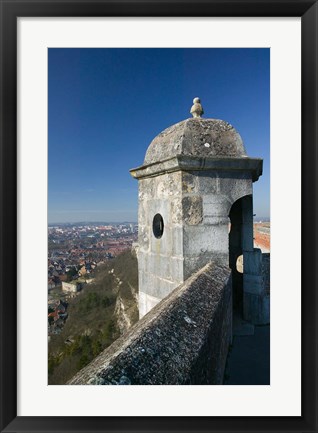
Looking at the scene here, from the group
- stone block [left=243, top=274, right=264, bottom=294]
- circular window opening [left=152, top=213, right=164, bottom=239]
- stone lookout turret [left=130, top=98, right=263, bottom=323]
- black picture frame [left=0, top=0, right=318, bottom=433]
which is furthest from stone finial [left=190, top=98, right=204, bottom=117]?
stone block [left=243, top=274, right=264, bottom=294]

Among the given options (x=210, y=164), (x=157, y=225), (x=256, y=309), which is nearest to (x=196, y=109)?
(x=210, y=164)

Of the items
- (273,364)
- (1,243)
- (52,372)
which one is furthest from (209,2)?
(52,372)

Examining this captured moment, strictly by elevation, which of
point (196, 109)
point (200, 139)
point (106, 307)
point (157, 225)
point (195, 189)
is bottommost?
point (106, 307)

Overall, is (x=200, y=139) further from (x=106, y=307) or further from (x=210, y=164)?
(x=106, y=307)

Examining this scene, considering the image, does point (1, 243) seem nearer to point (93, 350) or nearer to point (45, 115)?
point (45, 115)

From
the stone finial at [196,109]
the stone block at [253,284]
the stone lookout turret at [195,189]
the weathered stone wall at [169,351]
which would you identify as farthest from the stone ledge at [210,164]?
the weathered stone wall at [169,351]

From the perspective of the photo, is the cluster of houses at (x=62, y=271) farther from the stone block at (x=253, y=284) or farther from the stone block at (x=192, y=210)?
the stone block at (x=253, y=284)
